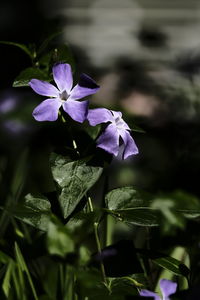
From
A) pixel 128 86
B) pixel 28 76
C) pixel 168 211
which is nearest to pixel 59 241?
pixel 168 211

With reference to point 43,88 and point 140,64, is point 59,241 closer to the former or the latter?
point 43,88

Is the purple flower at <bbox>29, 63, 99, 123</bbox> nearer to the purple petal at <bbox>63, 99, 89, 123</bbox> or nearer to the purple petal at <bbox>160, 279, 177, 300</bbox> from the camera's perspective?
the purple petal at <bbox>63, 99, 89, 123</bbox>

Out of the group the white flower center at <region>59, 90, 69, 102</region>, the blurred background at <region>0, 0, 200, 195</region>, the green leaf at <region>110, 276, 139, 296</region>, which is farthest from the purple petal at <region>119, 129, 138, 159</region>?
the blurred background at <region>0, 0, 200, 195</region>

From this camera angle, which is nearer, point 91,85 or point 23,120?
point 23,120

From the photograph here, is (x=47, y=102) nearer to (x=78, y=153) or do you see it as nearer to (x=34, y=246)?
(x=78, y=153)

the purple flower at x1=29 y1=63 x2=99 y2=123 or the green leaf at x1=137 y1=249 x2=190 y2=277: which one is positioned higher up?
the purple flower at x1=29 y1=63 x2=99 y2=123

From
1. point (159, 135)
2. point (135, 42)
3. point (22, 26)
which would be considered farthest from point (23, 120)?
point (135, 42)
